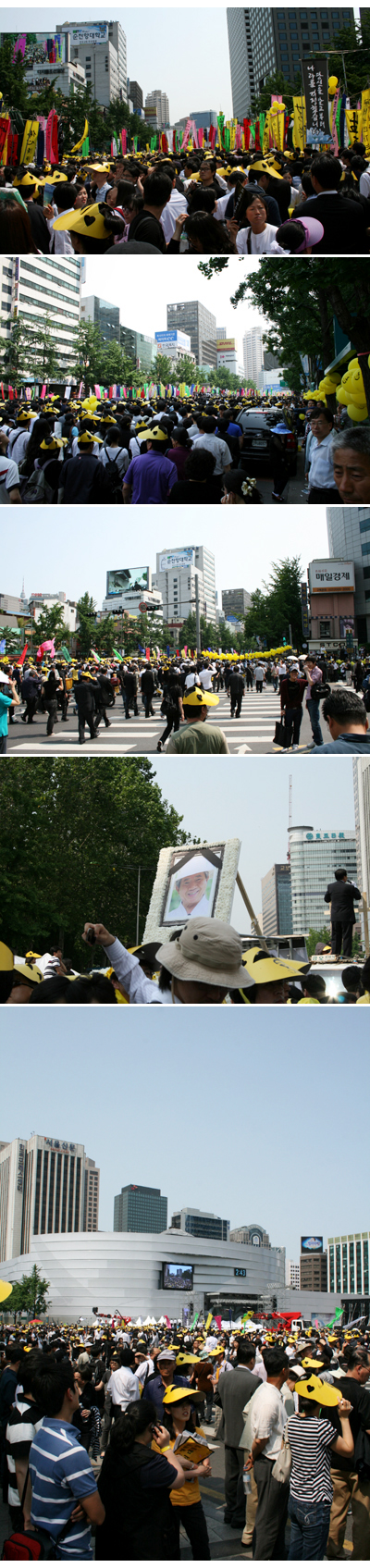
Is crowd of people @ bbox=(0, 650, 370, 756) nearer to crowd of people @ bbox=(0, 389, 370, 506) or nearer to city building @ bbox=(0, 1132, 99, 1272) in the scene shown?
crowd of people @ bbox=(0, 389, 370, 506)

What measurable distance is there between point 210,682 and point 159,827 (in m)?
0.98

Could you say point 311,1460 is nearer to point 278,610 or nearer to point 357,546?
point 278,610

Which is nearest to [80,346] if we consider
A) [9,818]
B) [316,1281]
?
[9,818]

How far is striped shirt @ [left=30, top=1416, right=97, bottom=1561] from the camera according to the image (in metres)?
3.45

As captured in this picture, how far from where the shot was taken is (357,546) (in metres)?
5.89

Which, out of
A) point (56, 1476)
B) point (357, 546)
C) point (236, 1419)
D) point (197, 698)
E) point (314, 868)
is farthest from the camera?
point (314, 868)

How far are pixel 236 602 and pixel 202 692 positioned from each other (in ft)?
2.08

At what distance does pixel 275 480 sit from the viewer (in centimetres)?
620

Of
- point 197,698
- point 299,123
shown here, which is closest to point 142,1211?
point 197,698

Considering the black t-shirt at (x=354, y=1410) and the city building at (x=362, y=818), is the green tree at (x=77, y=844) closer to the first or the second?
the city building at (x=362, y=818)

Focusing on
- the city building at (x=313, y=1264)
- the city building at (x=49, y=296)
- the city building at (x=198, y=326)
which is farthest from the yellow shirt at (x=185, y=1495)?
the city building at (x=49, y=296)

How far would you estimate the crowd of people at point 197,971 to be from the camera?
5.69 metres

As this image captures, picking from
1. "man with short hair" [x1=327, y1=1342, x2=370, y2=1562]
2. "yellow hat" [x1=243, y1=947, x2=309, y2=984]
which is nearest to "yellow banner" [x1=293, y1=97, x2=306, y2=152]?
"yellow hat" [x1=243, y1=947, x2=309, y2=984]

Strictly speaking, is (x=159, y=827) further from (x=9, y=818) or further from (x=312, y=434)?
(x=312, y=434)
